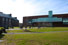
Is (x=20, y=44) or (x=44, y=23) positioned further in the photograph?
(x=44, y=23)

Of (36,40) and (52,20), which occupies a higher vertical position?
(52,20)

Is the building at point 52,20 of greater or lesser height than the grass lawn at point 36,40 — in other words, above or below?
above

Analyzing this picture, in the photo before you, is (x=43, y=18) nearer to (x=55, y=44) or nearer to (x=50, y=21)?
(x=50, y=21)

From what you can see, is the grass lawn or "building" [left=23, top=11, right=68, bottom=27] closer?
the grass lawn

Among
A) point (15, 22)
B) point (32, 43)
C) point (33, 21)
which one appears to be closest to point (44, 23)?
point (33, 21)

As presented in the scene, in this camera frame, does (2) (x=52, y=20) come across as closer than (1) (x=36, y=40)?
No

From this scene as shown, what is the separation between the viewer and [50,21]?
214 ft

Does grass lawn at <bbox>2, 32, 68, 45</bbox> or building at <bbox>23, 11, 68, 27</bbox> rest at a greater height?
building at <bbox>23, 11, 68, 27</bbox>

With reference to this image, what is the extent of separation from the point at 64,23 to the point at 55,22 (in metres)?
6.00

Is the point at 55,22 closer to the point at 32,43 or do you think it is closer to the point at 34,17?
the point at 34,17

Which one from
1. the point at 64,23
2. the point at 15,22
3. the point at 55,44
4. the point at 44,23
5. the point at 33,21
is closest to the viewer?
the point at 55,44

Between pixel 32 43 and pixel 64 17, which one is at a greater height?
pixel 64 17

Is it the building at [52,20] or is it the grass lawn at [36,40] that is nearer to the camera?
the grass lawn at [36,40]

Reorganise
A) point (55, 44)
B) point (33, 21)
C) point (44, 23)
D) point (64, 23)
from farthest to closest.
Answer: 1. point (33, 21)
2. point (44, 23)
3. point (64, 23)
4. point (55, 44)
